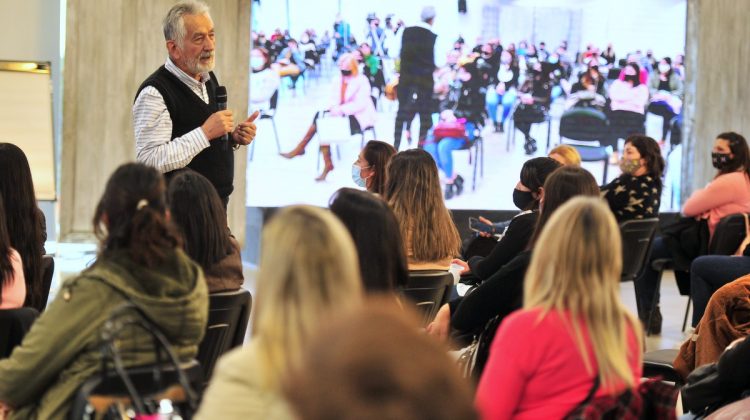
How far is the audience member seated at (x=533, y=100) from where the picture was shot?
10352mm

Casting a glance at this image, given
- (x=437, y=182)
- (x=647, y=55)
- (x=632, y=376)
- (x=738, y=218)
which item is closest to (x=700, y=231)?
(x=738, y=218)

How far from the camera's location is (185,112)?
451 cm

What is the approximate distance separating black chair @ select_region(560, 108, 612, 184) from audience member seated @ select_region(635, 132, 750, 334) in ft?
9.93

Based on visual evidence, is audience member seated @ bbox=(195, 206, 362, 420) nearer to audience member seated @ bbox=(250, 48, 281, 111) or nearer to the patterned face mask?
the patterned face mask

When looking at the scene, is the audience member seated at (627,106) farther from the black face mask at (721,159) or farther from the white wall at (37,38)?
the white wall at (37,38)

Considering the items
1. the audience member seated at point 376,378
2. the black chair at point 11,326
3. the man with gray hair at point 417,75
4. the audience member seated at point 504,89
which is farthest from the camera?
the audience member seated at point 504,89

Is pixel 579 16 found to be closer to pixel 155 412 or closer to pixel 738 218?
pixel 738 218

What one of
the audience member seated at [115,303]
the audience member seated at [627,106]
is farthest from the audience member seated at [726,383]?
the audience member seated at [627,106]

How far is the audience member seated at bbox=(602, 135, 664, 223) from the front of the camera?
22.7 feet

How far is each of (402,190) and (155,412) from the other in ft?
7.75

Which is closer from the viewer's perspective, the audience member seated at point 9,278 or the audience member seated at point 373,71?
the audience member seated at point 9,278

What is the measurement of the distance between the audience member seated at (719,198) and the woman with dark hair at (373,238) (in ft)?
14.7

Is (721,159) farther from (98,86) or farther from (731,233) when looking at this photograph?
(98,86)

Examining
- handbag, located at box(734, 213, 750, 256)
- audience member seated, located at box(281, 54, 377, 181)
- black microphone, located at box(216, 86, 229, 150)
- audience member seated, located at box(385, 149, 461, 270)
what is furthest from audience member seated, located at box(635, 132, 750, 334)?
black microphone, located at box(216, 86, 229, 150)
